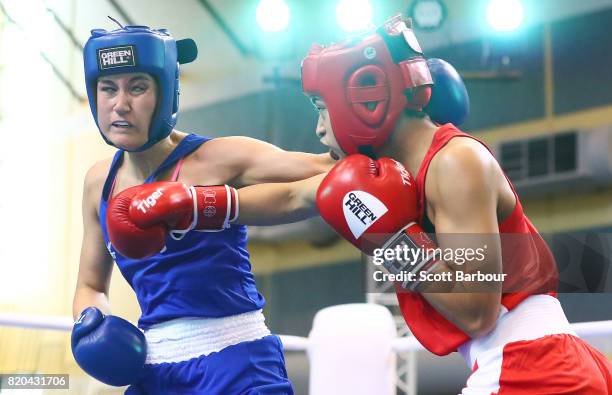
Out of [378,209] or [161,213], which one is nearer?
[378,209]

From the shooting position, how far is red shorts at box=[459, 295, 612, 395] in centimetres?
156

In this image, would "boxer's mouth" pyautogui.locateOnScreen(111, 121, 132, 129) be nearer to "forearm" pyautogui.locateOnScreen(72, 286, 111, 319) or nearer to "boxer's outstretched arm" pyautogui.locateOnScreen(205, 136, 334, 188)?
"boxer's outstretched arm" pyautogui.locateOnScreen(205, 136, 334, 188)

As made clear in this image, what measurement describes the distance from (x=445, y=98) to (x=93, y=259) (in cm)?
106

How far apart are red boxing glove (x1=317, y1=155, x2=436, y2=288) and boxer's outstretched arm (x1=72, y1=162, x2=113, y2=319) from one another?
2.82 feet

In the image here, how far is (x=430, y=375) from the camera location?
626cm

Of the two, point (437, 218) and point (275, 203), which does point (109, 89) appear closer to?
point (275, 203)

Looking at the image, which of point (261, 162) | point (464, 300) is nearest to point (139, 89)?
point (261, 162)

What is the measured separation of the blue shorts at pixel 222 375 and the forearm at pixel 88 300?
0.29 meters

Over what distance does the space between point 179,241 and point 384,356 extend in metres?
1.07

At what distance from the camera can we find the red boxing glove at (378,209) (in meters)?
1.64

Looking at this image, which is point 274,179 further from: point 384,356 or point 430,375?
point 430,375

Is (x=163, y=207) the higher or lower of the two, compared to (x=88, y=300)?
higher

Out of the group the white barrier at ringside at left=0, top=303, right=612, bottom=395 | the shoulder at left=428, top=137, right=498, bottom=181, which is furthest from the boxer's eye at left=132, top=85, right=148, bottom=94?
the white barrier at ringside at left=0, top=303, right=612, bottom=395

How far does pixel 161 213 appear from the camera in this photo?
1812 millimetres
